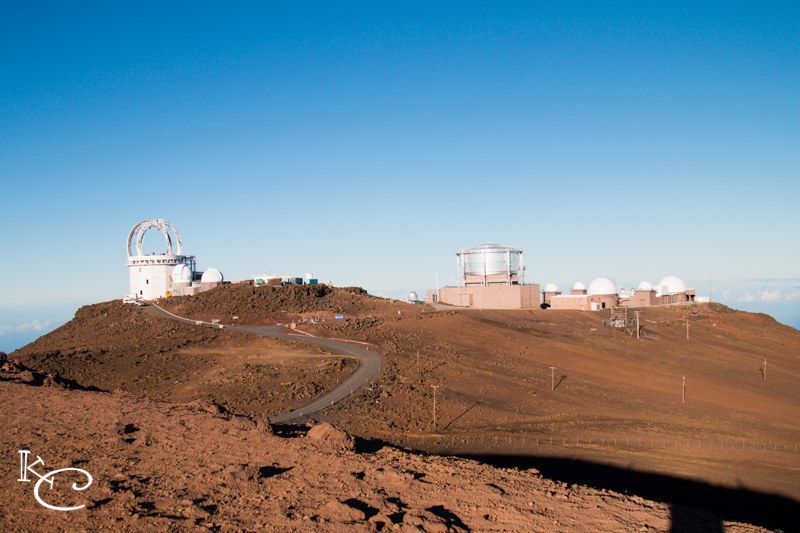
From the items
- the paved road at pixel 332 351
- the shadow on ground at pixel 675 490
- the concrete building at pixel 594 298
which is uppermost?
the concrete building at pixel 594 298

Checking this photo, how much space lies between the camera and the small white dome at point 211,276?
70.4m

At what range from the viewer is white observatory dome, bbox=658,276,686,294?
91.1 meters

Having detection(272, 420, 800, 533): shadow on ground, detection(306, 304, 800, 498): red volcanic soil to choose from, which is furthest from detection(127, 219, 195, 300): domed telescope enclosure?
detection(272, 420, 800, 533): shadow on ground

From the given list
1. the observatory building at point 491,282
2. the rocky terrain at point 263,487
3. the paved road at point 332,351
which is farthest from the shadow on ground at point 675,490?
the observatory building at point 491,282

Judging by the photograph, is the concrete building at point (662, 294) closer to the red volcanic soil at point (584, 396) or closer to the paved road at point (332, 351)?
the red volcanic soil at point (584, 396)

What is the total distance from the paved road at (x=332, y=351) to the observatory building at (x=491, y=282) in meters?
29.5

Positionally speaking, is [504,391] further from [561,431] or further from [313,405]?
[313,405]

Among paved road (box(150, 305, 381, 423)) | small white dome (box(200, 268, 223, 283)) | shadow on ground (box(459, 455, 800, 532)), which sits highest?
small white dome (box(200, 268, 223, 283))

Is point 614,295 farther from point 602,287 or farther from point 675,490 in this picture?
point 675,490

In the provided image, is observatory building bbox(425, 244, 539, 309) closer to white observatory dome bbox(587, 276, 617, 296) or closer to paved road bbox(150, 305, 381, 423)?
white observatory dome bbox(587, 276, 617, 296)

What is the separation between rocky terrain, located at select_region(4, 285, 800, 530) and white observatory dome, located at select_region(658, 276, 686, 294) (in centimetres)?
2827

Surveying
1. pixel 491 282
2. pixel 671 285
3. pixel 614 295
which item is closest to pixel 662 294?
pixel 671 285

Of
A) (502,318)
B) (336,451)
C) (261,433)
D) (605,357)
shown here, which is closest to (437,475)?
(336,451)

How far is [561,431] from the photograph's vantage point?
85.6 feet
